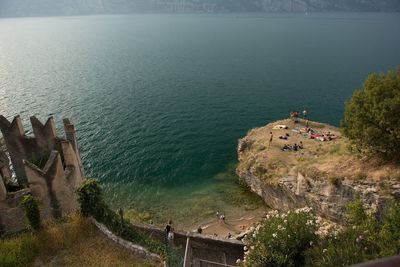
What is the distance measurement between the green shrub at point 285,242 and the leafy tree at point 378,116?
1530 cm

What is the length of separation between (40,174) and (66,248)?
5629mm

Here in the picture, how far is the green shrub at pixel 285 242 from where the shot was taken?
22.7 metres

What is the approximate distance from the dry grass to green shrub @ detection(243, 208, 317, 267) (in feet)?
47.7

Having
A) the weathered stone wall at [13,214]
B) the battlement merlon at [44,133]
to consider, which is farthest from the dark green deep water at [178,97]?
the weathered stone wall at [13,214]

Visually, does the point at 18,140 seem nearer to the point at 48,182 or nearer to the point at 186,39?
the point at 48,182

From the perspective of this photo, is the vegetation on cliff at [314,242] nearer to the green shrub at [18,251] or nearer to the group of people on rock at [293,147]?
the green shrub at [18,251]

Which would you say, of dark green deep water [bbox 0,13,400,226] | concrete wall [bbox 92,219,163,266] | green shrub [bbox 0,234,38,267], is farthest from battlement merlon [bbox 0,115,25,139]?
dark green deep water [bbox 0,13,400,226]

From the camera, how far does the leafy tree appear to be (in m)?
33.5

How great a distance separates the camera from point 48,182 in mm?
26109

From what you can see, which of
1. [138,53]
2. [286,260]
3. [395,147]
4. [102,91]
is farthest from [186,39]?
[286,260]

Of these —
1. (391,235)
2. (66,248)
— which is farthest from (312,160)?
(66,248)

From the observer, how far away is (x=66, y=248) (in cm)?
2514

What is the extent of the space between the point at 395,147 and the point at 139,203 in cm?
3161

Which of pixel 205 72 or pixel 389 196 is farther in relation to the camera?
pixel 205 72
